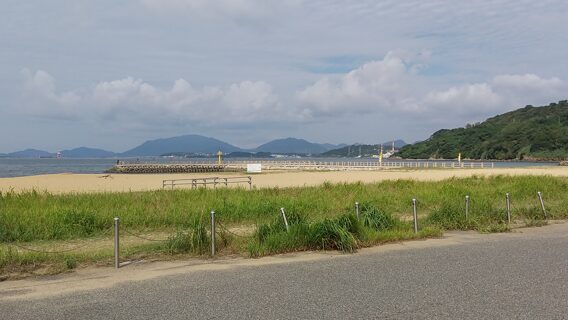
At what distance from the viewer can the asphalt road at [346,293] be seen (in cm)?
548

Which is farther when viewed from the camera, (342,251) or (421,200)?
(421,200)

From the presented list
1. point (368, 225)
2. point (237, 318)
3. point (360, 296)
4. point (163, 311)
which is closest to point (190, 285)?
point (163, 311)

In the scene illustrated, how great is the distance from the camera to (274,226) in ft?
32.6

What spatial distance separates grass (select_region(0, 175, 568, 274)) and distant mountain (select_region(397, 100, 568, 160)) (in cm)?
12980

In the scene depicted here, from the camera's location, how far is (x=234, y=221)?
13406 mm

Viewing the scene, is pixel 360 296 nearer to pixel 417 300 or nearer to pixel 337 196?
pixel 417 300

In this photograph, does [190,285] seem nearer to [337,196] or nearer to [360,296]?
[360,296]

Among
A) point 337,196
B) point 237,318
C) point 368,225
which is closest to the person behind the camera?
point 237,318

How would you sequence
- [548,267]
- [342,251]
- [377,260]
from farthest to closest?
1. [342,251]
2. [377,260]
3. [548,267]

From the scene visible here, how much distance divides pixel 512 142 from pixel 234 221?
15574 cm

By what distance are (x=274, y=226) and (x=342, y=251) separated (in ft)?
4.94

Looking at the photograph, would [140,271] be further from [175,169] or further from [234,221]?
[175,169]

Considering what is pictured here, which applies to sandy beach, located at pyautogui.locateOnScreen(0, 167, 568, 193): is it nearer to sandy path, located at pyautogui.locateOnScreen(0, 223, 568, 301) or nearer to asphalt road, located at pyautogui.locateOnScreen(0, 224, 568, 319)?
sandy path, located at pyautogui.locateOnScreen(0, 223, 568, 301)

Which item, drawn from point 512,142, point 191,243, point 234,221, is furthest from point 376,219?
point 512,142
